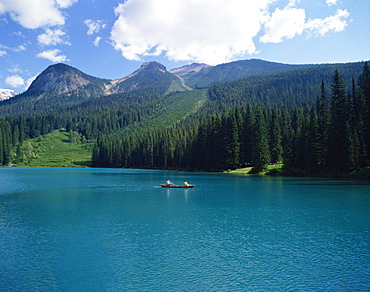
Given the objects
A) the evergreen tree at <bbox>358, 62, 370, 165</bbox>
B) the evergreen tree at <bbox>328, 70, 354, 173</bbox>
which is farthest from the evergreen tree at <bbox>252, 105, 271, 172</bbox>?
the evergreen tree at <bbox>358, 62, 370, 165</bbox>

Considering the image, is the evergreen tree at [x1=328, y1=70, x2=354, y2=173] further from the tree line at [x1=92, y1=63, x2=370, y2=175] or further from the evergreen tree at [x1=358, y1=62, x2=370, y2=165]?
the evergreen tree at [x1=358, y1=62, x2=370, y2=165]

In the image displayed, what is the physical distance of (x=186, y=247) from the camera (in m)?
24.3

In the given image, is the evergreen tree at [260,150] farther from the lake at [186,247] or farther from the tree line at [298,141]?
the lake at [186,247]

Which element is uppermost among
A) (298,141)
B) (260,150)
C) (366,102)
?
(366,102)

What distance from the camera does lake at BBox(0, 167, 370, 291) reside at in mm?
17781

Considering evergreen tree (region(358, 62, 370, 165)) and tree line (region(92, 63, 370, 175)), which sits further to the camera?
tree line (region(92, 63, 370, 175))

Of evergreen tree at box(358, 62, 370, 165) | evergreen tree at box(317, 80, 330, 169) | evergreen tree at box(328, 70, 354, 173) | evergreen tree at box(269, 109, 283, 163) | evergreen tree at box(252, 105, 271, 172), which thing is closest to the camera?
evergreen tree at box(328, 70, 354, 173)

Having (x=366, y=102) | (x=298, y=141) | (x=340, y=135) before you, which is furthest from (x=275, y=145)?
(x=366, y=102)

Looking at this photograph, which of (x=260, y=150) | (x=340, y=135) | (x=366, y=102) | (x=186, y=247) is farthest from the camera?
(x=260, y=150)

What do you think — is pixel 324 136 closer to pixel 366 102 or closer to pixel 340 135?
A: pixel 340 135

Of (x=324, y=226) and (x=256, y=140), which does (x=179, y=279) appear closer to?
(x=324, y=226)

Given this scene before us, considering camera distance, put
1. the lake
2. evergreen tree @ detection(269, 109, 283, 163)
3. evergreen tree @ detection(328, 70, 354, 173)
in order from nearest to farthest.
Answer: the lake, evergreen tree @ detection(328, 70, 354, 173), evergreen tree @ detection(269, 109, 283, 163)

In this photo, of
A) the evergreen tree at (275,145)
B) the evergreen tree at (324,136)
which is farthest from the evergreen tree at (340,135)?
the evergreen tree at (275,145)

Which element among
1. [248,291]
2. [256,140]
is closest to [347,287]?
[248,291]
